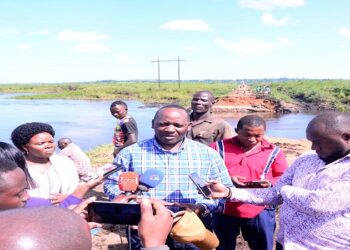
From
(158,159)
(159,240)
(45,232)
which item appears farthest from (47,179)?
(45,232)

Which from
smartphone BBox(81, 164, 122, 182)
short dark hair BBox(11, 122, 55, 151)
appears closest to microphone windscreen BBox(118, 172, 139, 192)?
smartphone BBox(81, 164, 122, 182)

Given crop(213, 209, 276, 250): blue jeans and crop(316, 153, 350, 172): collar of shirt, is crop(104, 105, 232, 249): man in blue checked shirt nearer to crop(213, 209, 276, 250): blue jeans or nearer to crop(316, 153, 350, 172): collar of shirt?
crop(213, 209, 276, 250): blue jeans

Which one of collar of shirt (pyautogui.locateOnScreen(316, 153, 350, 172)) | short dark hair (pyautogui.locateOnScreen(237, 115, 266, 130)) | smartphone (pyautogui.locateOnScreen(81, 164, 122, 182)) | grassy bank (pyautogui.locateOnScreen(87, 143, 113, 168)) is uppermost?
short dark hair (pyautogui.locateOnScreen(237, 115, 266, 130))

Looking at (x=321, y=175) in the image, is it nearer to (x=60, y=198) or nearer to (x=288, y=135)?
(x=60, y=198)

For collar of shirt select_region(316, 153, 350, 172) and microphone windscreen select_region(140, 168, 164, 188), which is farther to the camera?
microphone windscreen select_region(140, 168, 164, 188)

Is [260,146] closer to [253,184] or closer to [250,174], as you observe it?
[250,174]

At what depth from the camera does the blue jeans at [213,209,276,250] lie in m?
3.33

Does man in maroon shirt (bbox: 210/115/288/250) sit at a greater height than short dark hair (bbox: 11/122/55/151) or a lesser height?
lesser

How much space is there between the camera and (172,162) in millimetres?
2773

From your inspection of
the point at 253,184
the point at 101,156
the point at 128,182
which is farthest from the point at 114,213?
the point at 101,156

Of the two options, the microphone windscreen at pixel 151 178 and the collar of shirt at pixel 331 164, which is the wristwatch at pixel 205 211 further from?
the collar of shirt at pixel 331 164

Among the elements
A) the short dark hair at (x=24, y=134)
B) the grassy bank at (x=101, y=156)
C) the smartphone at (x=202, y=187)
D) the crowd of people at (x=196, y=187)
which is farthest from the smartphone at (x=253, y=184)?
the grassy bank at (x=101, y=156)

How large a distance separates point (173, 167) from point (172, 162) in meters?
0.04

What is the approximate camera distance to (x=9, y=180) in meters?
1.67
